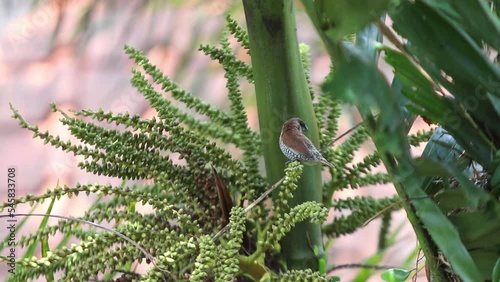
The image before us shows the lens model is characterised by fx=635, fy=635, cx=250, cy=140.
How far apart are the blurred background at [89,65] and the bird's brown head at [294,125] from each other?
0.47 m

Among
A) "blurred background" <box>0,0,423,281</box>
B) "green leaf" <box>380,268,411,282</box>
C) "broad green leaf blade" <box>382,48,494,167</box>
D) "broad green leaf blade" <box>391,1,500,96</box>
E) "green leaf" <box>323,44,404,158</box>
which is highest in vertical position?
"blurred background" <box>0,0,423,281</box>

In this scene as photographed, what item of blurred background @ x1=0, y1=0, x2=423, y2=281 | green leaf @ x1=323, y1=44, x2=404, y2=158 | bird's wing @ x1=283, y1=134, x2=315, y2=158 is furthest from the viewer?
blurred background @ x1=0, y1=0, x2=423, y2=281

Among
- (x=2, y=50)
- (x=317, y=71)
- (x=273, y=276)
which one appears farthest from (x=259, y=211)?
(x=2, y=50)

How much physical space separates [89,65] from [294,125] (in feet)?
2.00

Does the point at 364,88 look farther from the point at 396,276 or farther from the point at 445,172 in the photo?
the point at 396,276

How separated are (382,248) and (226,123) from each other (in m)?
0.24

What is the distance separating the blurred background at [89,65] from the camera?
931mm

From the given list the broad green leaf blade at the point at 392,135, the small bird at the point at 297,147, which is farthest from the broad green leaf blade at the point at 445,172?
the small bird at the point at 297,147

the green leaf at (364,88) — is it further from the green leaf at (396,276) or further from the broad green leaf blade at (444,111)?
the green leaf at (396,276)

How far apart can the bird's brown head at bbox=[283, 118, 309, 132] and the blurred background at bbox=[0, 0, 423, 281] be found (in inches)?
18.6

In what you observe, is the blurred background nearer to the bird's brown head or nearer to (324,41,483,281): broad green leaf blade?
the bird's brown head

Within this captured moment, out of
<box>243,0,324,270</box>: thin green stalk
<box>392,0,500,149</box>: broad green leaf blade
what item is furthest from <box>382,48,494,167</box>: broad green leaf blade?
<box>243,0,324,270</box>: thin green stalk

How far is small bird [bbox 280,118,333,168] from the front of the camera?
0.42 metres

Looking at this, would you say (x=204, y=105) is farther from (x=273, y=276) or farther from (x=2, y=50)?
(x=2, y=50)
